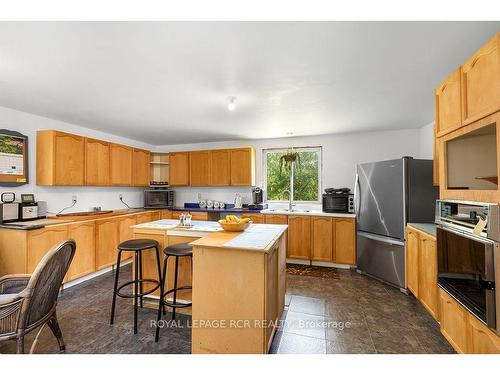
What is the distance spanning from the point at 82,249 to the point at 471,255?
410 cm

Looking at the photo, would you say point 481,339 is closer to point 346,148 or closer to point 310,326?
point 310,326

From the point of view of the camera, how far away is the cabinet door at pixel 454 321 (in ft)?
5.07

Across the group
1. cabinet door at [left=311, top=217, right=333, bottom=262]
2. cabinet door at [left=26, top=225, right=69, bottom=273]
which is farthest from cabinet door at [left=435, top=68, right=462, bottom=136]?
cabinet door at [left=26, top=225, right=69, bottom=273]

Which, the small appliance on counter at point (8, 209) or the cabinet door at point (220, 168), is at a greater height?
the cabinet door at point (220, 168)

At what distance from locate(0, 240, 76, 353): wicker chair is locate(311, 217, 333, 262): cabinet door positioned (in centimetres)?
324

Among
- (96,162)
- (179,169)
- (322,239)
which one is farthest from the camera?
(179,169)

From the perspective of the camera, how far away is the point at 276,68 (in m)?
1.89

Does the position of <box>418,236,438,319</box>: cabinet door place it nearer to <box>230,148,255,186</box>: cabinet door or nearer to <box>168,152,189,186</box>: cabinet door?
<box>230,148,255,186</box>: cabinet door

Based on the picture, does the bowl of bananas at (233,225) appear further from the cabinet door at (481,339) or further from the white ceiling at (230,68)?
the cabinet door at (481,339)

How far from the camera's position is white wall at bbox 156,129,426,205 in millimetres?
3930

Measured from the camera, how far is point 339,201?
3854 millimetres

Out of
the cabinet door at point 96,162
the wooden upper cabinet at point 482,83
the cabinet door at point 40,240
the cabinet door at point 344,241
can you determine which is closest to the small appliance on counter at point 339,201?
the cabinet door at point 344,241

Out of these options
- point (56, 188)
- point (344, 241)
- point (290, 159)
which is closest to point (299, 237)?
point (344, 241)

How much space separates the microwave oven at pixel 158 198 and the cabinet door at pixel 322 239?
3.03 metres
